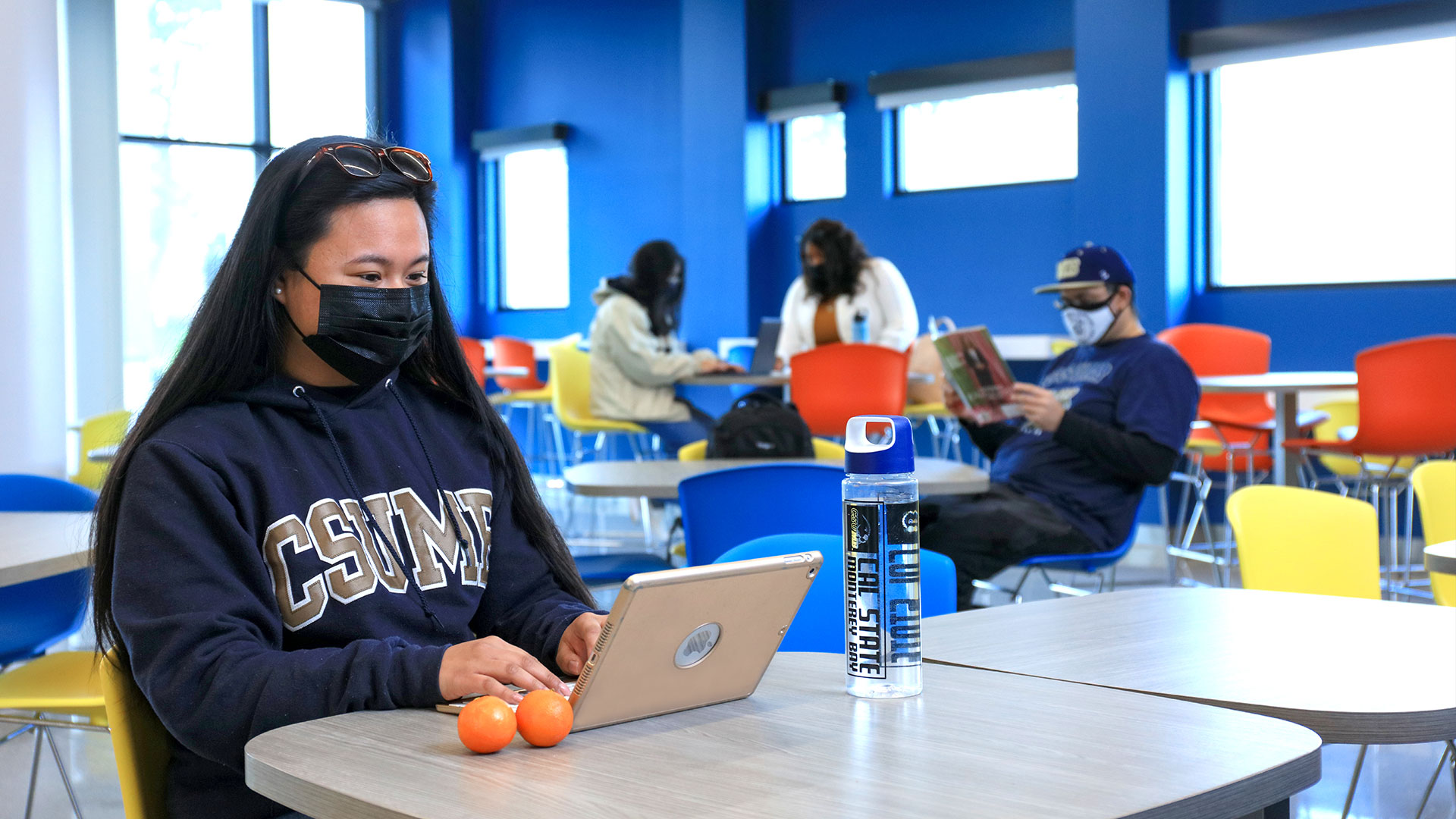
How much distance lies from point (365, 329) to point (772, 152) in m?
7.56

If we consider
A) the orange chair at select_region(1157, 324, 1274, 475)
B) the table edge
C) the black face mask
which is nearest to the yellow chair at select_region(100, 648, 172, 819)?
the black face mask

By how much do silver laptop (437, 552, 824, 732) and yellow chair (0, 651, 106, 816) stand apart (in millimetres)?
1446

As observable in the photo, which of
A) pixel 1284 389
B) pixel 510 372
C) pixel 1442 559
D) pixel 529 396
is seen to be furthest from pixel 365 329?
pixel 510 372

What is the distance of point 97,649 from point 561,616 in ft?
1.55

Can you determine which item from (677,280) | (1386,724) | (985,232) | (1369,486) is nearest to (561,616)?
(1386,724)

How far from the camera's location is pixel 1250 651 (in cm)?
142

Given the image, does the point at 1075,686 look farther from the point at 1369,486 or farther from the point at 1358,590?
the point at 1369,486

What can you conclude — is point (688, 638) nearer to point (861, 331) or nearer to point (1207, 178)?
point (861, 331)

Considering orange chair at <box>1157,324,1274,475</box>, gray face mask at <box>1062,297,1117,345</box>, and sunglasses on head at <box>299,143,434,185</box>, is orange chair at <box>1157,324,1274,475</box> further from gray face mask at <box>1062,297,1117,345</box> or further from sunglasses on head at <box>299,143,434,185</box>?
sunglasses on head at <box>299,143,434,185</box>

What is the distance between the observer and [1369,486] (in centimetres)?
588

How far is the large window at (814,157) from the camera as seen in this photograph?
843cm

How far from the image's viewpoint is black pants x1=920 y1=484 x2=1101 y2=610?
335cm

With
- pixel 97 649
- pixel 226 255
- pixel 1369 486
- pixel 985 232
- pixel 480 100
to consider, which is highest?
pixel 480 100

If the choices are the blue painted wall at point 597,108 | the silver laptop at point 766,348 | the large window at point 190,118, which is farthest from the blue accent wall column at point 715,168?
the large window at point 190,118
